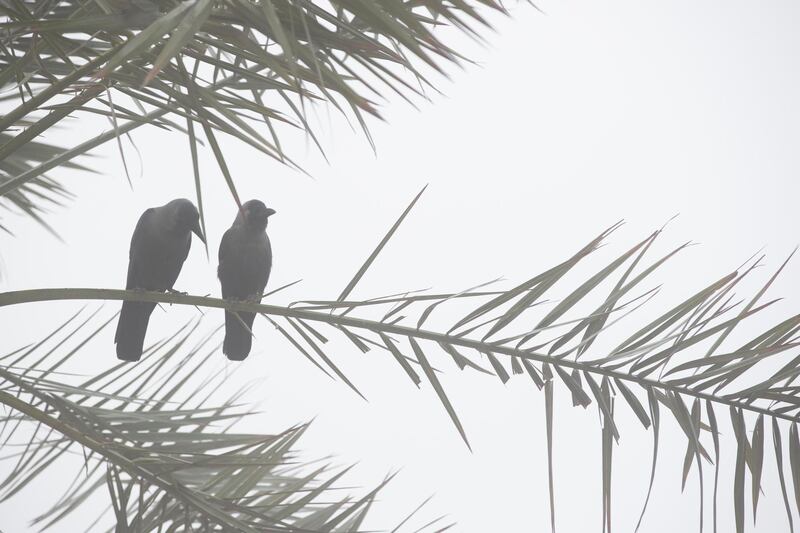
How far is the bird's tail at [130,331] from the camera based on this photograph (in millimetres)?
3590

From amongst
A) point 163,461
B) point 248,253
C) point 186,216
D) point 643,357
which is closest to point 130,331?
point 186,216

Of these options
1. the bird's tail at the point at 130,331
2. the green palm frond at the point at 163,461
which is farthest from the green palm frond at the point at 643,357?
the bird's tail at the point at 130,331

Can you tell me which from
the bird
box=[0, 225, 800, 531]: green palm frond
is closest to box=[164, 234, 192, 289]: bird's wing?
the bird

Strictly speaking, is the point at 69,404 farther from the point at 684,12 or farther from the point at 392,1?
the point at 684,12

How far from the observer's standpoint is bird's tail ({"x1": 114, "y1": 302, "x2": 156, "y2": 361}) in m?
3.59

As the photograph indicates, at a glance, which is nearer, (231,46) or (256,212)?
(231,46)

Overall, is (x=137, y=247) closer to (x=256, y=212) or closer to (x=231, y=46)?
(x=256, y=212)

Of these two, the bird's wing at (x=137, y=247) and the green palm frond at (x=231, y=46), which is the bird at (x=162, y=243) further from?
the green palm frond at (x=231, y=46)

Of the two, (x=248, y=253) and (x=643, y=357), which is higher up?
(x=248, y=253)

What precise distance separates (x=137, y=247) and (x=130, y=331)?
1.67 ft

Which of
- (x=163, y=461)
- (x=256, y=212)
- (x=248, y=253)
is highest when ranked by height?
(x=256, y=212)

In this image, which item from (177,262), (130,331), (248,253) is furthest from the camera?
(248,253)

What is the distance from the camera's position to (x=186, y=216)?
151 inches

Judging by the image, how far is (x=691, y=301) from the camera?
1.73 m
